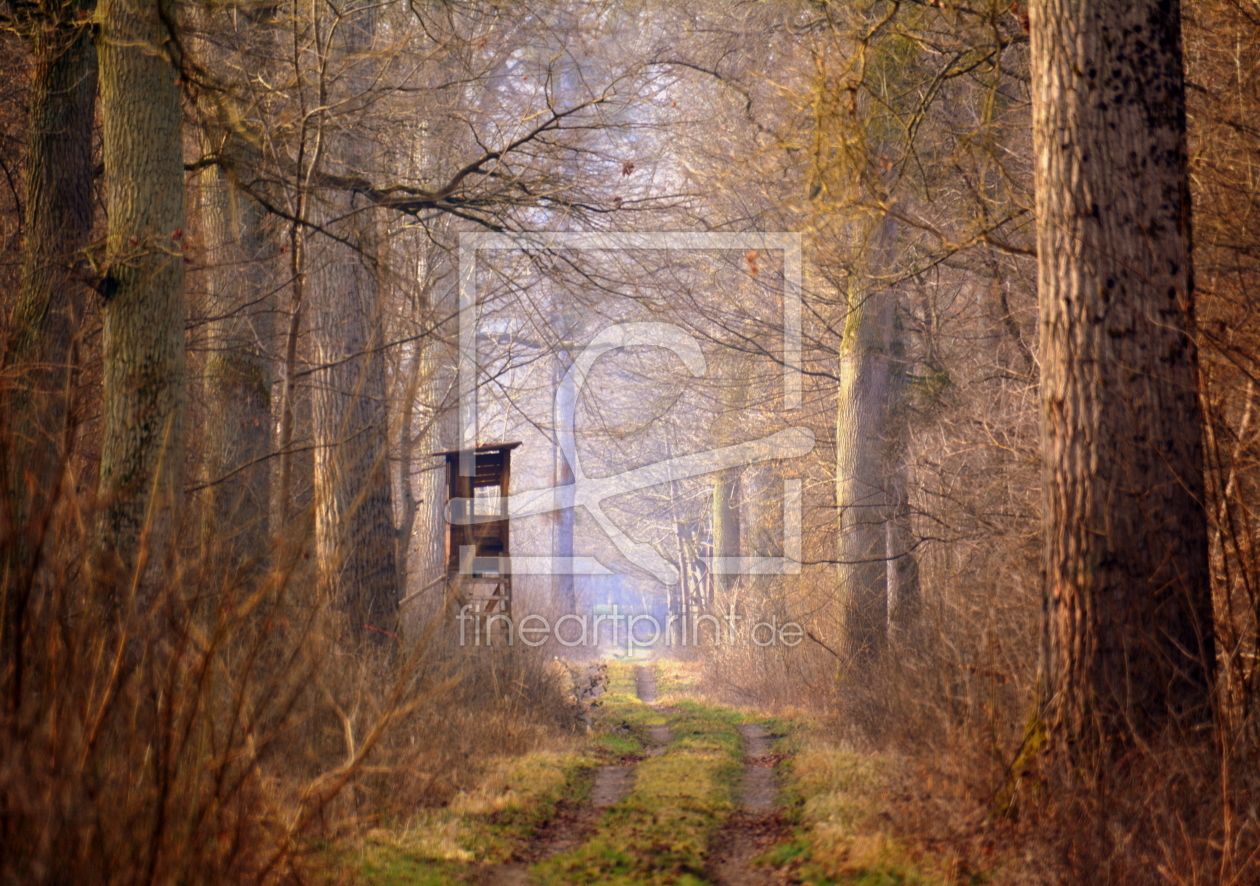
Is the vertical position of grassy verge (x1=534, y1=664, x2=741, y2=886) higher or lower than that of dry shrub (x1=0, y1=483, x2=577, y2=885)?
lower

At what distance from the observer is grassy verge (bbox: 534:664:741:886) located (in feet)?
18.2

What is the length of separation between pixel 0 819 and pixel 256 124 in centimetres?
684

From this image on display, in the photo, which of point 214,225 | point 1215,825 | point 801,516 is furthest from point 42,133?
point 801,516

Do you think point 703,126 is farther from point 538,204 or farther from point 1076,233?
point 1076,233

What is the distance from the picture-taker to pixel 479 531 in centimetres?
1251

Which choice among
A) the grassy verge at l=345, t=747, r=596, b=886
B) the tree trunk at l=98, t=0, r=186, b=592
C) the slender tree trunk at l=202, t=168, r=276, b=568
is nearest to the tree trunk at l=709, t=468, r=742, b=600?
the slender tree trunk at l=202, t=168, r=276, b=568

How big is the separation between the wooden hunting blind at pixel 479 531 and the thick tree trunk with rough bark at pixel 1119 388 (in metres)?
7.73

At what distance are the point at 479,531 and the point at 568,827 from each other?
19.7ft

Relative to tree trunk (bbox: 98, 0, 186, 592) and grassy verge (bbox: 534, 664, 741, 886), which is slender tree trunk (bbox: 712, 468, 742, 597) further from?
tree trunk (bbox: 98, 0, 186, 592)

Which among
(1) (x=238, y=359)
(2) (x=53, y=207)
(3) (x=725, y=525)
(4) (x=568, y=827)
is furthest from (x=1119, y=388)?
(3) (x=725, y=525)

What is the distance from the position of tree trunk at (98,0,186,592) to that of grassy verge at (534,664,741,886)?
3603 millimetres

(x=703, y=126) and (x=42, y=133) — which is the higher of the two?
(x=703, y=126)

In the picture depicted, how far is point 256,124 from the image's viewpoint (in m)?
8.18

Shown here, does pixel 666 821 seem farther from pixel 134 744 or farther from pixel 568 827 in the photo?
pixel 134 744
